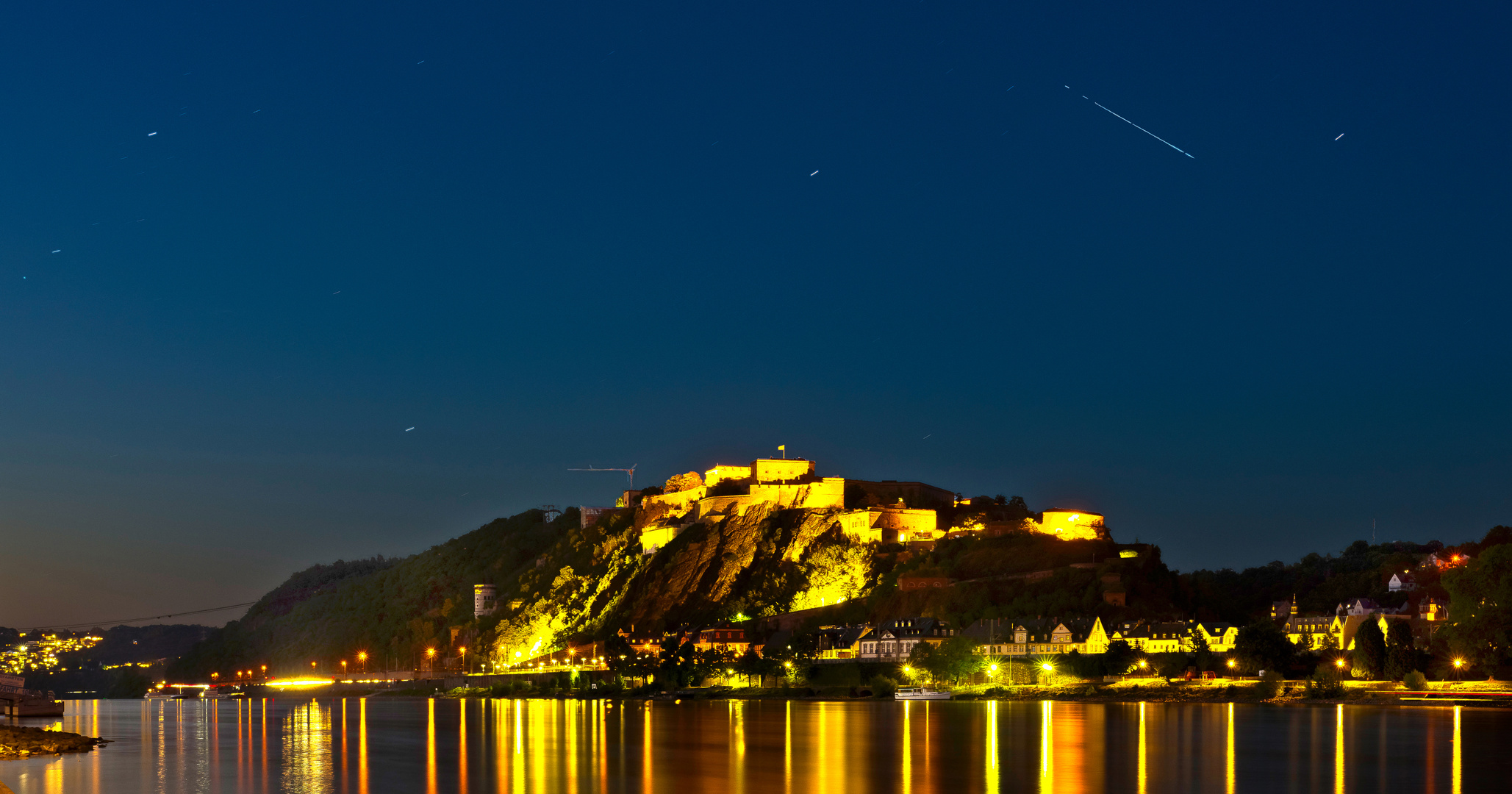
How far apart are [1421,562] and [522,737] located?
302ft

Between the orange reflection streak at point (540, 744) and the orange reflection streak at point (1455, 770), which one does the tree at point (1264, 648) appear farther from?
the orange reflection streak at point (540, 744)

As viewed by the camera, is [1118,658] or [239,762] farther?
[1118,658]

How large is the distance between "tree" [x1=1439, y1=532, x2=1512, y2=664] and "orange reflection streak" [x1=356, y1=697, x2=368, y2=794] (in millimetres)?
48774

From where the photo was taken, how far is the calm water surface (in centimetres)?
3369

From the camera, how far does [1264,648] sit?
75.6m

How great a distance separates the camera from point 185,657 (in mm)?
170625

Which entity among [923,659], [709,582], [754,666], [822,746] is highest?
[822,746]

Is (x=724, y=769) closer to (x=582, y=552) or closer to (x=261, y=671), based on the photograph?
(x=582, y=552)

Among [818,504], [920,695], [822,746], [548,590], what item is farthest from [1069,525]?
[822,746]

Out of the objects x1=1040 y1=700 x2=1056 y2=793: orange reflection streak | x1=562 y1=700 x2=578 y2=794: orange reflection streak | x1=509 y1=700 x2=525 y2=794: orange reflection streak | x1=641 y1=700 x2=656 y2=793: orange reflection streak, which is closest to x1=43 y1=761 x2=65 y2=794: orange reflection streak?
x1=509 y1=700 x2=525 y2=794: orange reflection streak

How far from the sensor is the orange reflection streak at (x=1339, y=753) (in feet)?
108

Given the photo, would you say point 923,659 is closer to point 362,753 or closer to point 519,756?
point 519,756

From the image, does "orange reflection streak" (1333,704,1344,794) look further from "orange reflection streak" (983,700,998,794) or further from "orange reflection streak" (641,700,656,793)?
"orange reflection streak" (641,700,656,793)

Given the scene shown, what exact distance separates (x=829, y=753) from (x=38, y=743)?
2719 cm
